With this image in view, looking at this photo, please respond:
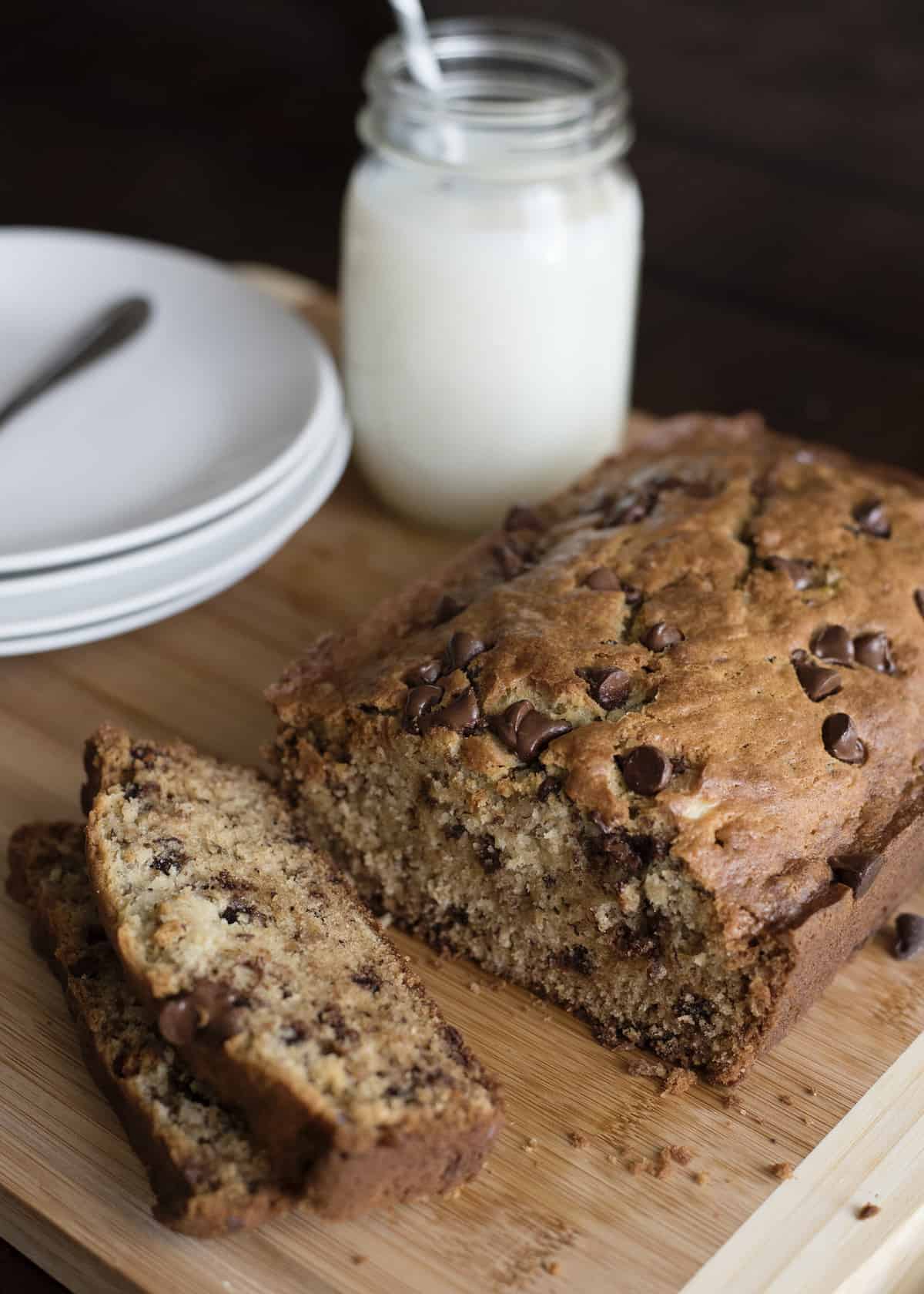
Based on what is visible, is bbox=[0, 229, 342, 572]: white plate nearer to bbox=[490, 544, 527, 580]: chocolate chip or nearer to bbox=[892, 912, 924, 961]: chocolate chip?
bbox=[490, 544, 527, 580]: chocolate chip

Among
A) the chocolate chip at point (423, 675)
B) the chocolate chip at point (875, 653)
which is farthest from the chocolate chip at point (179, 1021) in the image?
the chocolate chip at point (875, 653)

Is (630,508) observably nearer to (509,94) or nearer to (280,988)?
(509,94)

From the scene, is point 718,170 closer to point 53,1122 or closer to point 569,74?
point 569,74

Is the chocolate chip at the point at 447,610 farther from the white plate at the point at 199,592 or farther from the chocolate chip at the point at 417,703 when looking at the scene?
the white plate at the point at 199,592

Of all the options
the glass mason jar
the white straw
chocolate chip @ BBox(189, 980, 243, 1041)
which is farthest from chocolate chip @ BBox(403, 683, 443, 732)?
the white straw

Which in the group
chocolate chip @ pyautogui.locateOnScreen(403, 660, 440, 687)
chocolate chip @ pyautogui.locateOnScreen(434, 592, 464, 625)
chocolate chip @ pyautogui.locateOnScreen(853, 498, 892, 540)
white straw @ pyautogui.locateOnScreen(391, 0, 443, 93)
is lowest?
chocolate chip @ pyautogui.locateOnScreen(853, 498, 892, 540)

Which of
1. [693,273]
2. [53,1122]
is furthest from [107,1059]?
[693,273]
